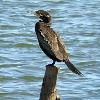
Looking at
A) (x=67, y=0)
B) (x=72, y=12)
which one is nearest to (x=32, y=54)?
(x=72, y=12)

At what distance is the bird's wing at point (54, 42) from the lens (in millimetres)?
7770

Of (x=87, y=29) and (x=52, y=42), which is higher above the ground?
(x=52, y=42)

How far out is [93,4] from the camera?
19141mm

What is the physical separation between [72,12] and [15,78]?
6.09 metres

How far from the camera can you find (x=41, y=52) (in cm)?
1409

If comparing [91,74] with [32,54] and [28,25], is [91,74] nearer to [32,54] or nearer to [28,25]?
[32,54]

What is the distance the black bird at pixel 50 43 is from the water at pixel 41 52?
10.7 ft

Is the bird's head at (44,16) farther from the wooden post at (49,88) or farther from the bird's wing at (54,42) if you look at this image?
the wooden post at (49,88)

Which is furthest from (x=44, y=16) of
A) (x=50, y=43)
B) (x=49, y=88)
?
(x=49, y=88)

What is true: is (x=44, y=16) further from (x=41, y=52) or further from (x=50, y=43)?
(x=41, y=52)

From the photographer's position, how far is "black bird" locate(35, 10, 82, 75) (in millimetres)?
7781

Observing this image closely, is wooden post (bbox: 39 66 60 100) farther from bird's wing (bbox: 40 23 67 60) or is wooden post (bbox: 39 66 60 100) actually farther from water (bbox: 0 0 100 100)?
water (bbox: 0 0 100 100)

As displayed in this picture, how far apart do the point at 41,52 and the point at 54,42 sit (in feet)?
20.5

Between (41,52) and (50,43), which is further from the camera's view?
(41,52)
